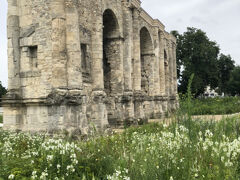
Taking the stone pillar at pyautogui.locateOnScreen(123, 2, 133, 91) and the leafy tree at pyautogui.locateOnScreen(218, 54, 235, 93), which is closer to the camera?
the stone pillar at pyautogui.locateOnScreen(123, 2, 133, 91)

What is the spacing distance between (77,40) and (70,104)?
8.75ft

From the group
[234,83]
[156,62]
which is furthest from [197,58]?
[156,62]

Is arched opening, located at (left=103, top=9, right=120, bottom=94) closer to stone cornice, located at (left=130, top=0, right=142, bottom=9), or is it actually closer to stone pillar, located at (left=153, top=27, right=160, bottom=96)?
stone cornice, located at (left=130, top=0, right=142, bottom=9)

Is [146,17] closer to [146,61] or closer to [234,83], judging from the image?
[146,61]

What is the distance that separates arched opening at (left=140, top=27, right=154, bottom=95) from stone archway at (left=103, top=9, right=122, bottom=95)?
24.6 ft

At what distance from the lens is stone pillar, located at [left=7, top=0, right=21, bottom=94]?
1220cm

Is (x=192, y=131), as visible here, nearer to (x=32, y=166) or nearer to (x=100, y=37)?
(x=32, y=166)

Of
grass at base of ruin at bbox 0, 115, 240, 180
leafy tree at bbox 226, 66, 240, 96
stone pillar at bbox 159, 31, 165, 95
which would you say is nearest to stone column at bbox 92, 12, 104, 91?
grass at base of ruin at bbox 0, 115, 240, 180

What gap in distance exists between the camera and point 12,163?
15.3ft

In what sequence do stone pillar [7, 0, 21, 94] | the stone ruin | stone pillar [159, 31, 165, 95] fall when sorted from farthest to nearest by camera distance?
stone pillar [159, 31, 165, 95]
stone pillar [7, 0, 21, 94]
the stone ruin

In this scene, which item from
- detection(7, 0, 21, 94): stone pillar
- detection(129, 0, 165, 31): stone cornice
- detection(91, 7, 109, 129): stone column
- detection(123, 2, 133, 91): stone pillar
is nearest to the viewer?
detection(7, 0, 21, 94): stone pillar

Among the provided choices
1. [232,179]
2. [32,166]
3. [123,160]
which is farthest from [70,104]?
[232,179]

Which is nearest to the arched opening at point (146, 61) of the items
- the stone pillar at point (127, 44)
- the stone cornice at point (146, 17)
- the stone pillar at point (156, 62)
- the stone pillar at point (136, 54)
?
the stone pillar at point (156, 62)

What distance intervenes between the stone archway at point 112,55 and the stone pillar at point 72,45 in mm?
5086
